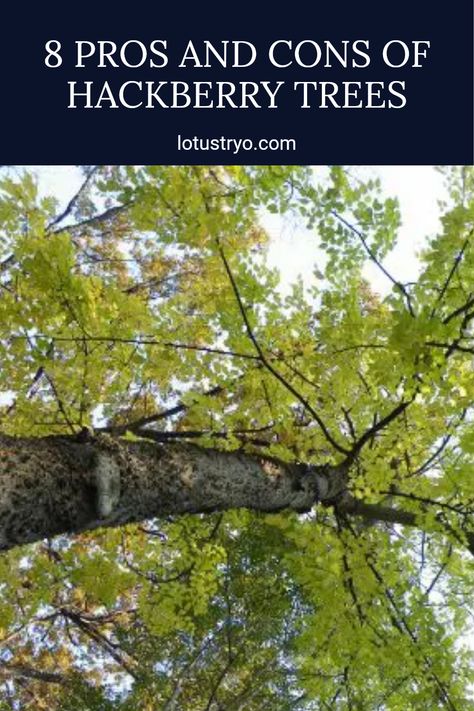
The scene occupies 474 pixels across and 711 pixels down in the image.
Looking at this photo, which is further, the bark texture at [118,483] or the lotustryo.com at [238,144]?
the lotustryo.com at [238,144]

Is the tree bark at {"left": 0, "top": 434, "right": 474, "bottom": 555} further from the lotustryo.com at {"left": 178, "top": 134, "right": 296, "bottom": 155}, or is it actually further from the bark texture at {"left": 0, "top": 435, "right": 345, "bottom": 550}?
the lotustryo.com at {"left": 178, "top": 134, "right": 296, "bottom": 155}

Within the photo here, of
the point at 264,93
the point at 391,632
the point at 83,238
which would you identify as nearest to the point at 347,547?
the point at 391,632

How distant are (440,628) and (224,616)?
4.15 metres

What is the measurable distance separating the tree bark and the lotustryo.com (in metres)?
1.57

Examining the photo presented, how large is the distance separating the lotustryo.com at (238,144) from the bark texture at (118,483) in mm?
1571

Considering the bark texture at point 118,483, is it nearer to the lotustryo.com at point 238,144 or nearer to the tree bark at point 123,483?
the tree bark at point 123,483

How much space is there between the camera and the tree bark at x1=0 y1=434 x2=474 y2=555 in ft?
6.30

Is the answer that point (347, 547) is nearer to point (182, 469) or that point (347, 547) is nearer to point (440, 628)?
point (440, 628)

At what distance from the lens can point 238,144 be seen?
299 cm

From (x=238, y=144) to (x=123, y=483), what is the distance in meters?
1.83

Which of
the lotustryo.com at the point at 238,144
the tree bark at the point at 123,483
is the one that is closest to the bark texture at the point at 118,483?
the tree bark at the point at 123,483

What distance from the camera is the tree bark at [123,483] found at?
192 cm

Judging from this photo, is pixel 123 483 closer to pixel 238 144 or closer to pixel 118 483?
pixel 118 483

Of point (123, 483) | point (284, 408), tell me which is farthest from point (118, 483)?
point (284, 408)
